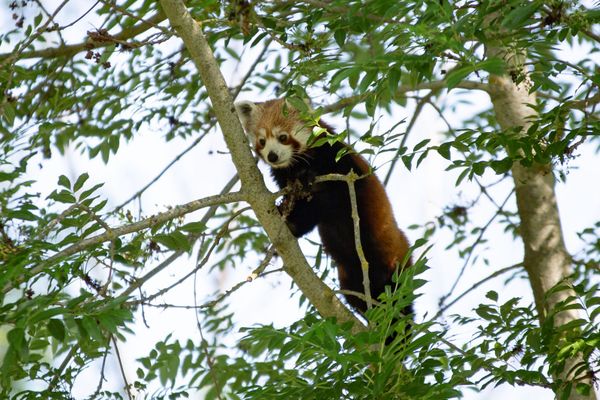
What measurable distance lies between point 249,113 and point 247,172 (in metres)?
2.44

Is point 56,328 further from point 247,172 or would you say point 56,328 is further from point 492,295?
point 492,295

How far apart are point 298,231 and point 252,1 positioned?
1.88 m

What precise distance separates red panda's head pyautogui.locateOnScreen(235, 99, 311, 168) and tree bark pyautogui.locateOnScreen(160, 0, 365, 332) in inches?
57.7

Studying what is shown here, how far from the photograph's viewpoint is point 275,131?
5688 millimetres

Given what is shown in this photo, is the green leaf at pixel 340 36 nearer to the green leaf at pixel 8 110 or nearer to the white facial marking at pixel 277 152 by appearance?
the green leaf at pixel 8 110

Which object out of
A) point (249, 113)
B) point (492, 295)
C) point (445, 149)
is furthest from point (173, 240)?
point (249, 113)

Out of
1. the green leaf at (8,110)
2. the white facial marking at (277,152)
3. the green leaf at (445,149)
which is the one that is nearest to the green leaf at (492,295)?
the green leaf at (445,149)

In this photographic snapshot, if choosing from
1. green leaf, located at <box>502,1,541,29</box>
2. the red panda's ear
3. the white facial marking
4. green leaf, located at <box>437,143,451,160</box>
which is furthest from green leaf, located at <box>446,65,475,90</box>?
the red panda's ear

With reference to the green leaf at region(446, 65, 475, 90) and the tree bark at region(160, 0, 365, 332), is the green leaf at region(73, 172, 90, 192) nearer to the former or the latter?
the tree bark at region(160, 0, 365, 332)

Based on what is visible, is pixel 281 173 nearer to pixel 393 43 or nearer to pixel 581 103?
pixel 581 103

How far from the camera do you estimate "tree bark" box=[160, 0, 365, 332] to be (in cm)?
377

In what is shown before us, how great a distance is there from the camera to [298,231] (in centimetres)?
514

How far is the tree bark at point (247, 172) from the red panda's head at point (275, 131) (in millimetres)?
1465

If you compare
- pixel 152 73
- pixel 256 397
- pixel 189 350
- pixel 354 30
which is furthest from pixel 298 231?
pixel 256 397
